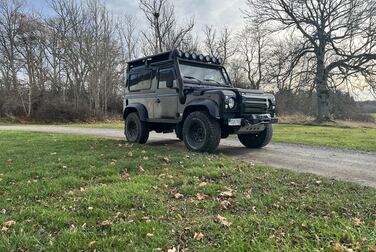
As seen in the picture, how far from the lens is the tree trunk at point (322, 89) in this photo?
25.8m

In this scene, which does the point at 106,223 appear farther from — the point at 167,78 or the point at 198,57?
the point at 198,57

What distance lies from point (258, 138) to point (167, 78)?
9.79 ft

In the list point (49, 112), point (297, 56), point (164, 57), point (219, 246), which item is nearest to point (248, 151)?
point (164, 57)

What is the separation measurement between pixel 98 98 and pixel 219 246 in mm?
32122

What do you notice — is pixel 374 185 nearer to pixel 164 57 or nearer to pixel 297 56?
pixel 164 57

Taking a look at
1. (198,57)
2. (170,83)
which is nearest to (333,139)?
(198,57)

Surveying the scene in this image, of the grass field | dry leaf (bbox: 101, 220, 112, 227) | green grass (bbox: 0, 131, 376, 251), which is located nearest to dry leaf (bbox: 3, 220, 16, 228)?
green grass (bbox: 0, 131, 376, 251)

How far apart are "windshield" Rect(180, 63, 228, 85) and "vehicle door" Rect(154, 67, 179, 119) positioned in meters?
0.31

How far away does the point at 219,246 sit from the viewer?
10.2 feet

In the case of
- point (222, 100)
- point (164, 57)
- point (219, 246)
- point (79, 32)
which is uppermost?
point (79, 32)

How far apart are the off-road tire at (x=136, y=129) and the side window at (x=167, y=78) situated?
4.51ft

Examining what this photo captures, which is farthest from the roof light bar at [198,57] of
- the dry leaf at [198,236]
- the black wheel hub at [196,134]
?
the dry leaf at [198,236]

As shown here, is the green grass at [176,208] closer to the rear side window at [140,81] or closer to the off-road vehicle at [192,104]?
the off-road vehicle at [192,104]

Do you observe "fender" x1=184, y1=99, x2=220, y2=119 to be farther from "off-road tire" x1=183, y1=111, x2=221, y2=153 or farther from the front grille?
the front grille
